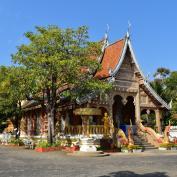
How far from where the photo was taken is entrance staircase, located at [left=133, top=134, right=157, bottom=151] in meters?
25.1

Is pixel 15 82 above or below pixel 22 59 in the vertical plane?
below

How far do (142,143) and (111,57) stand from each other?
24.3 ft

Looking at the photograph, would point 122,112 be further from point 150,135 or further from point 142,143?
point 142,143

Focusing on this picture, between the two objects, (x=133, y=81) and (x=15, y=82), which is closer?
(x=15, y=82)

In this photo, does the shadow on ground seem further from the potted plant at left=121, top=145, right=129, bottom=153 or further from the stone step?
the stone step

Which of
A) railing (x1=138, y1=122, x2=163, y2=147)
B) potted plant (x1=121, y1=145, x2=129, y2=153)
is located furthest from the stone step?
potted plant (x1=121, y1=145, x2=129, y2=153)

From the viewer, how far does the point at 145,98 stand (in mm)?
29500

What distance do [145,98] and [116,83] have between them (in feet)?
11.4

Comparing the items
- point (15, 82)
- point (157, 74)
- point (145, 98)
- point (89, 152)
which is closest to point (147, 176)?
point (89, 152)

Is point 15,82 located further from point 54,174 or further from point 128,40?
point 54,174

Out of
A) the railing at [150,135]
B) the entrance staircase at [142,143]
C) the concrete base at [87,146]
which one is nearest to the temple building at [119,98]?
the railing at [150,135]

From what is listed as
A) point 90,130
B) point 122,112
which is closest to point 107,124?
point 90,130

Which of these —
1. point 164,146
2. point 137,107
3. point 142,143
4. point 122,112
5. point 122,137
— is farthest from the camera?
point 122,112

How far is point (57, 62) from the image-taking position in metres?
22.5
